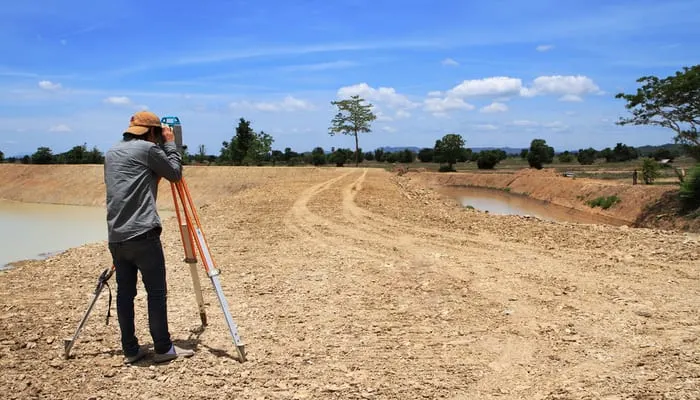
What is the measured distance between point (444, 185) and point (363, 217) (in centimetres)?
4063

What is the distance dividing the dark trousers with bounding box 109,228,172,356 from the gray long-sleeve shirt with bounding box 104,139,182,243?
0.31 feet

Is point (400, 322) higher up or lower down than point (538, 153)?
lower down

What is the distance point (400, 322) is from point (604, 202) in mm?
28251

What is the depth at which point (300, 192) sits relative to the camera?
18.9 m

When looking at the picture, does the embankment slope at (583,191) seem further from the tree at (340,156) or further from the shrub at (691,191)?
the tree at (340,156)

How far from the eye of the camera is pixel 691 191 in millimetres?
21359

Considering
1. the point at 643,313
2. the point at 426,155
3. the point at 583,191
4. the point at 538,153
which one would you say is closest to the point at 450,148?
the point at 538,153

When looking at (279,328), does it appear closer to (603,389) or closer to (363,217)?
(603,389)

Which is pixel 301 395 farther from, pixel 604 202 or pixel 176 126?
pixel 604 202

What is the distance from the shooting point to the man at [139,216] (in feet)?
12.7

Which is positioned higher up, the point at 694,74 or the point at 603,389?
the point at 694,74

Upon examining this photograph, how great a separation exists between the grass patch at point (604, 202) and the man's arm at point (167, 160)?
29212mm

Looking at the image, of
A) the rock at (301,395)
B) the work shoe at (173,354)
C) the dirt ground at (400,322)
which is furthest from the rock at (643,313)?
the work shoe at (173,354)

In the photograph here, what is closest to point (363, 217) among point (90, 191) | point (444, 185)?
point (90, 191)
